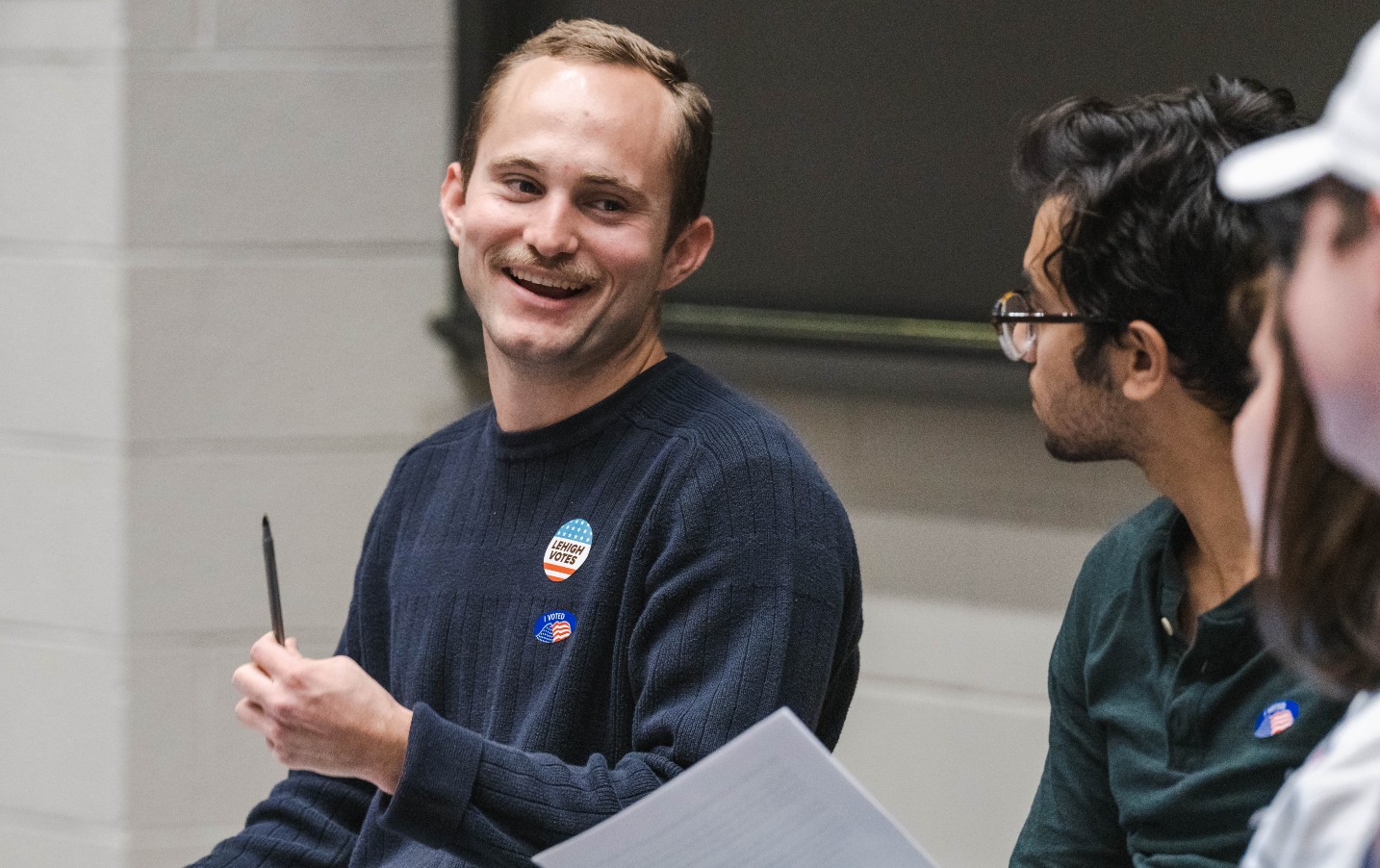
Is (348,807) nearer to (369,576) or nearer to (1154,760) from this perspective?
(369,576)

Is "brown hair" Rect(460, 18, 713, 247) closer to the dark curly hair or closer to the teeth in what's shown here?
the teeth

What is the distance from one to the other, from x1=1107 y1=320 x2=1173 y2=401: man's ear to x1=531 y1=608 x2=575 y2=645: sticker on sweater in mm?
549

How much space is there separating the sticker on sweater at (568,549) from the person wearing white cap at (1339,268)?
2.74 feet

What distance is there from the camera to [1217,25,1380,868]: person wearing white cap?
799mm

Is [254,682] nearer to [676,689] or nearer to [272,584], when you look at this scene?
[272,584]

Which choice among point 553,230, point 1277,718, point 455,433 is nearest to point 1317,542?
point 1277,718

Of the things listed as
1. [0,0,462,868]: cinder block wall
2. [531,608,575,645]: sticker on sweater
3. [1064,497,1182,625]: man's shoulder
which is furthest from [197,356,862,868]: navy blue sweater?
[0,0,462,868]: cinder block wall

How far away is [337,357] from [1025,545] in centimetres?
114

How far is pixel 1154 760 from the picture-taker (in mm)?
1385

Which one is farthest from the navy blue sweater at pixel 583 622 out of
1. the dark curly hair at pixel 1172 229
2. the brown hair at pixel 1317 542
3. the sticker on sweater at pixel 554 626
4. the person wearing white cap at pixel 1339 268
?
the person wearing white cap at pixel 1339 268

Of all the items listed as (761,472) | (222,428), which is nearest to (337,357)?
(222,428)

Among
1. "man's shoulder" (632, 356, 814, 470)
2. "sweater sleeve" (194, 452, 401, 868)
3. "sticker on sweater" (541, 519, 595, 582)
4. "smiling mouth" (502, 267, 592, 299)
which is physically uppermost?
"smiling mouth" (502, 267, 592, 299)

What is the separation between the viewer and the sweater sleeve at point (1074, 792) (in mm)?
1500

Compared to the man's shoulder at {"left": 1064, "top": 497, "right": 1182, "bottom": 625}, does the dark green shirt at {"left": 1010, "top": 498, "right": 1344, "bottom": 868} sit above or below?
below
